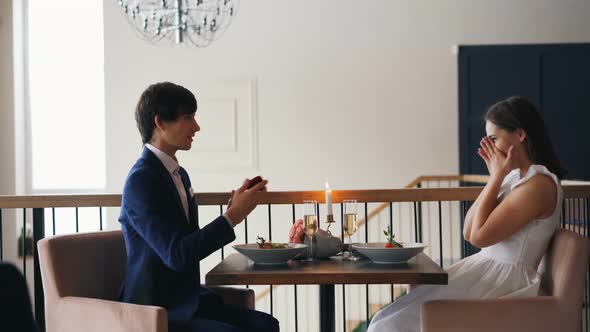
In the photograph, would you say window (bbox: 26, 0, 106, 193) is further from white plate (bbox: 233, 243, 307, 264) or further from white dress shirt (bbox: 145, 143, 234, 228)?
white plate (bbox: 233, 243, 307, 264)

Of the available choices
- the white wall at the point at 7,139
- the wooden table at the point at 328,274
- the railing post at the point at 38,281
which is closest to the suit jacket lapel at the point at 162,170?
the wooden table at the point at 328,274

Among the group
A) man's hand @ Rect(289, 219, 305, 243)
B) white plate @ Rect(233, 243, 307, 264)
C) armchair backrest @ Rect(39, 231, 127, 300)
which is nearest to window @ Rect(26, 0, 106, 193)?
armchair backrest @ Rect(39, 231, 127, 300)

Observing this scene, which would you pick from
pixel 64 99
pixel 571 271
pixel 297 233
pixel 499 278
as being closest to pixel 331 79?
pixel 64 99

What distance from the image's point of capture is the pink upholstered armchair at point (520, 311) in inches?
92.0

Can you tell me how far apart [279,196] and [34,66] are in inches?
295

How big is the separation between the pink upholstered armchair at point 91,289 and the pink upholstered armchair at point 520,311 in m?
0.81

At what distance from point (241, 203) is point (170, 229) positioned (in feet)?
0.87

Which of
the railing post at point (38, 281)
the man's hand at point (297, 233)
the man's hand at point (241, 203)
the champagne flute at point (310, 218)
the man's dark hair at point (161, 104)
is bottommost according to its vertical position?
the railing post at point (38, 281)

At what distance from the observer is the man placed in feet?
7.49

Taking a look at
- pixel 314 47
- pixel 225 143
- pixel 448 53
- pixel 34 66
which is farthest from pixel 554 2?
pixel 34 66

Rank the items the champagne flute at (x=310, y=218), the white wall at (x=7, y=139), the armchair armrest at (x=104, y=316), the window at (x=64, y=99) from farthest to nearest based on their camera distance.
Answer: the window at (x=64, y=99) < the white wall at (x=7, y=139) < the champagne flute at (x=310, y=218) < the armchair armrest at (x=104, y=316)

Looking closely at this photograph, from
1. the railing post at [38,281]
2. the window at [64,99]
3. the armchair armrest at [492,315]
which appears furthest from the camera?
the window at [64,99]

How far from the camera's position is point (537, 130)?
8.66ft

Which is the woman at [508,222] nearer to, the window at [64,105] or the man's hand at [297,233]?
the man's hand at [297,233]
